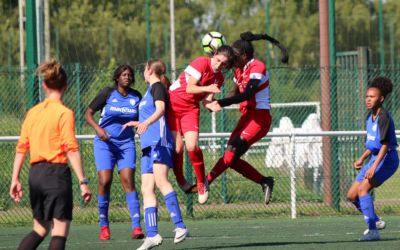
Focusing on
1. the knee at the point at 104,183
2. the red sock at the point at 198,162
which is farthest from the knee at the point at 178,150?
the knee at the point at 104,183

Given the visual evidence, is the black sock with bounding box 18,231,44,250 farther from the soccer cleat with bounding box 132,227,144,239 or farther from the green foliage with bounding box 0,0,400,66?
the green foliage with bounding box 0,0,400,66

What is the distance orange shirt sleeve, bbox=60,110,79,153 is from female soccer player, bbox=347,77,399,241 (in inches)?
183

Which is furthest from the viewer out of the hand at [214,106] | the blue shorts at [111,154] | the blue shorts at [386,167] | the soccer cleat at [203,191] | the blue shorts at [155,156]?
the blue shorts at [111,154]

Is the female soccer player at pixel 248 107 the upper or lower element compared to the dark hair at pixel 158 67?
Result: lower

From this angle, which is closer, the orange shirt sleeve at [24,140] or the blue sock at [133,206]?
the orange shirt sleeve at [24,140]

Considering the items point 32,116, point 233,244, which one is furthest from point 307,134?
point 32,116

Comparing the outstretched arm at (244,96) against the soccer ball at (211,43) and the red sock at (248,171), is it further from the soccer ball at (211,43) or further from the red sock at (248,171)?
the red sock at (248,171)

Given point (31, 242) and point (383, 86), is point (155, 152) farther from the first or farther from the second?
point (383, 86)

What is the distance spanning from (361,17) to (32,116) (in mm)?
40303

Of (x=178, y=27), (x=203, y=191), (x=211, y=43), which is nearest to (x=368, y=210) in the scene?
(x=203, y=191)

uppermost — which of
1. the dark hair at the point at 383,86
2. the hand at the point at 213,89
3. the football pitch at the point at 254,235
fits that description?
the hand at the point at 213,89

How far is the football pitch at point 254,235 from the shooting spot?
11812mm

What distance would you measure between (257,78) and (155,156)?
1663 mm

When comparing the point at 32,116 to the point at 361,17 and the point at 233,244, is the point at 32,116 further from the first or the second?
the point at 361,17
